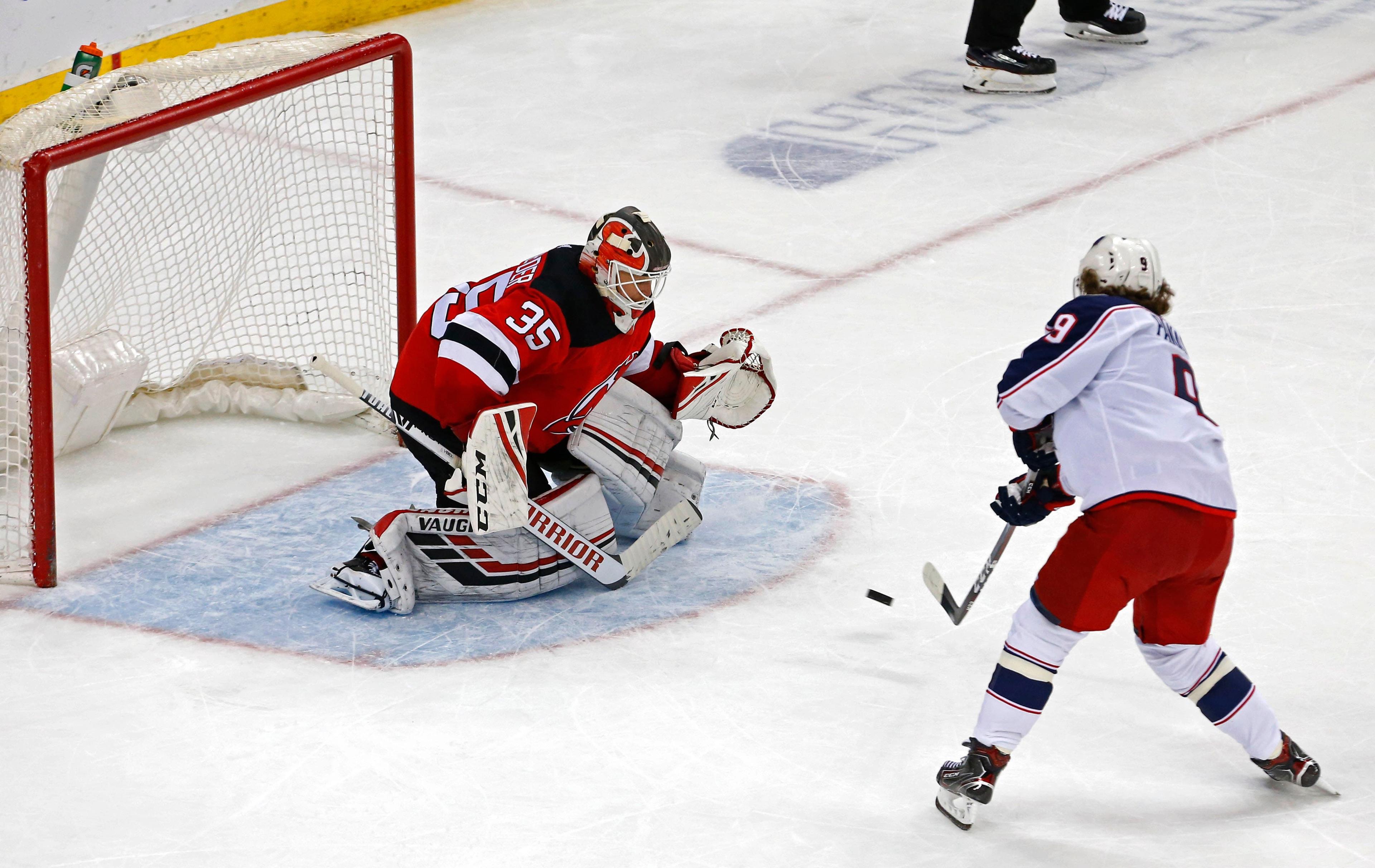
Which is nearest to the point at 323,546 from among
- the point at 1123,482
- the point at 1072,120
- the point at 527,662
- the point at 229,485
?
the point at 229,485

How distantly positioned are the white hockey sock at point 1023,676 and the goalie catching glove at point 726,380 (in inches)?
40.7

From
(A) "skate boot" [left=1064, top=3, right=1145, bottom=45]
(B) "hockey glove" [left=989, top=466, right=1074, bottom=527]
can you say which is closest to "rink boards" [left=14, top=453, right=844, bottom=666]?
(B) "hockey glove" [left=989, top=466, right=1074, bottom=527]

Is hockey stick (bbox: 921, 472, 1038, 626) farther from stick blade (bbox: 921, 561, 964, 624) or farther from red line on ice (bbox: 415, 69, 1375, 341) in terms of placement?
red line on ice (bbox: 415, 69, 1375, 341)

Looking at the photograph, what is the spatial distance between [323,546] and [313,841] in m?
1.00

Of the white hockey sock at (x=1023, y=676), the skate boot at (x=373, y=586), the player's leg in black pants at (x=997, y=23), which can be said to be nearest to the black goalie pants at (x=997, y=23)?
the player's leg in black pants at (x=997, y=23)

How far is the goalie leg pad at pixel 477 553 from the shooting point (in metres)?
3.08

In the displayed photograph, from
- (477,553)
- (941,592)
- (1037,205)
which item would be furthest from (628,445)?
(1037,205)

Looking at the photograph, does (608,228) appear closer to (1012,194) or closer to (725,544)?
(725,544)

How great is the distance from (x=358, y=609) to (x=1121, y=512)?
138cm

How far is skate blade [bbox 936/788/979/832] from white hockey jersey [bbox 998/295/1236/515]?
0.45 m

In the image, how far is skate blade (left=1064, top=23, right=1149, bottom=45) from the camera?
23.7ft

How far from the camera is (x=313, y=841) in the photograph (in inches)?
96.1

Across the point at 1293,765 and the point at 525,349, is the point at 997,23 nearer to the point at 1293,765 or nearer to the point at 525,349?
the point at 525,349

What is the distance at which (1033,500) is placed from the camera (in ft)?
8.74
